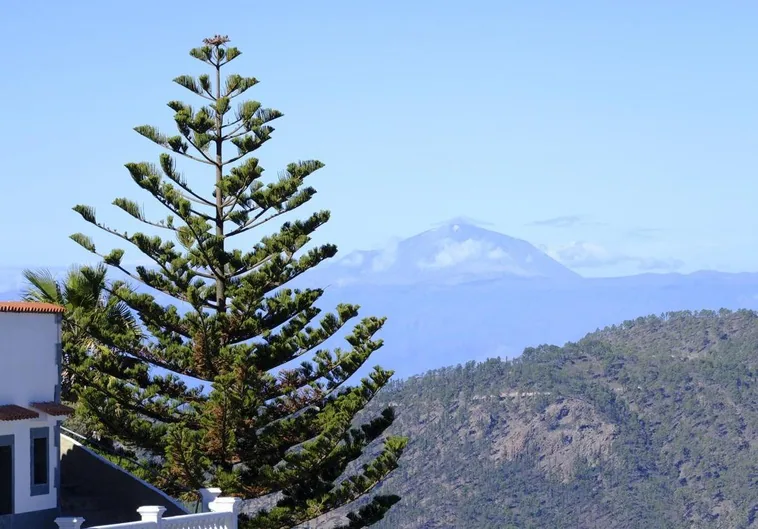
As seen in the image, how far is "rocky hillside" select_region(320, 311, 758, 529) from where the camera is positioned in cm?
11775

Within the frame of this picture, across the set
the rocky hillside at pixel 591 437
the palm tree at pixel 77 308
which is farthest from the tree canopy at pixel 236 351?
the rocky hillside at pixel 591 437

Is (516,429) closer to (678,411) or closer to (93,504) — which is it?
(678,411)

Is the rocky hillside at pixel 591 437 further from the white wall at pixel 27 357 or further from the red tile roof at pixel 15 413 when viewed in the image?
the red tile roof at pixel 15 413

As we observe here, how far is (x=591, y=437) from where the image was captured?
417 ft

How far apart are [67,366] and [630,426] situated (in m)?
111

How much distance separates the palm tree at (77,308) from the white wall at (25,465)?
5.79 metres

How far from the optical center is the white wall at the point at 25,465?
1658 centimetres

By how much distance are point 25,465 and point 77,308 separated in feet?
23.0

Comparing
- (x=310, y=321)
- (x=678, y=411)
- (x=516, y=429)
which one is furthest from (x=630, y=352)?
(x=310, y=321)

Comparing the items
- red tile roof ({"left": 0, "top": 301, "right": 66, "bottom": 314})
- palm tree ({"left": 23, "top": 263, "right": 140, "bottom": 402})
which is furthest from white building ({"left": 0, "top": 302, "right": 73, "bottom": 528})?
palm tree ({"left": 23, "top": 263, "right": 140, "bottom": 402})

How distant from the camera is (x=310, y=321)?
2517cm

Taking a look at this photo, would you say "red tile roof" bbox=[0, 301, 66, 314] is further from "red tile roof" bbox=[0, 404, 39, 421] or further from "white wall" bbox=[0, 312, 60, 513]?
"red tile roof" bbox=[0, 404, 39, 421]

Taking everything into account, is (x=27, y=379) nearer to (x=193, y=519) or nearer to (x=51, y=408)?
(x=51, y=408)

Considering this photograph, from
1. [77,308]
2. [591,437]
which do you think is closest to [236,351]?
[77,308]
